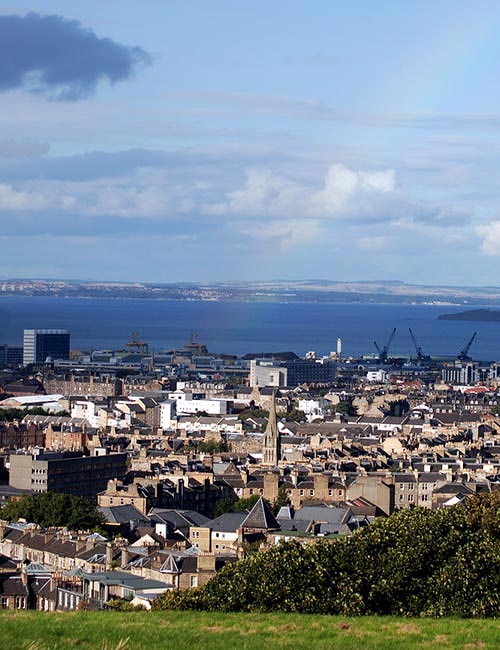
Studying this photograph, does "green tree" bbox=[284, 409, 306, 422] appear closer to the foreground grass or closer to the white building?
the white building

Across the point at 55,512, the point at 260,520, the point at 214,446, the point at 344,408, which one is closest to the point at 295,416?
the point at 344,408

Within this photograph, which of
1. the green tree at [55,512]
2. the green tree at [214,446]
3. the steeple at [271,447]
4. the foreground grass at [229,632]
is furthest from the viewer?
the green tree at [214,446]

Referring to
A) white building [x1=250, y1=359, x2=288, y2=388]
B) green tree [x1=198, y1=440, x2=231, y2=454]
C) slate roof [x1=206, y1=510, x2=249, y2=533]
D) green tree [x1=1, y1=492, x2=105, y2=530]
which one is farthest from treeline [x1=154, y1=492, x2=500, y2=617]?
white building [x1=250, y1=359, x2=288, y2=388]

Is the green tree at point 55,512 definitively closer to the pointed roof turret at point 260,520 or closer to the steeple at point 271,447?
the pointed roof turret at point 260,520

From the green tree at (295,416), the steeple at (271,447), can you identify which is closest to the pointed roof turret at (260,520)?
the steeple at (271,447)

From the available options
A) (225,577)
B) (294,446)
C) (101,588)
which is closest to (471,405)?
(294,446)

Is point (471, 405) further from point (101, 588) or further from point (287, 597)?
point (287, 597)
